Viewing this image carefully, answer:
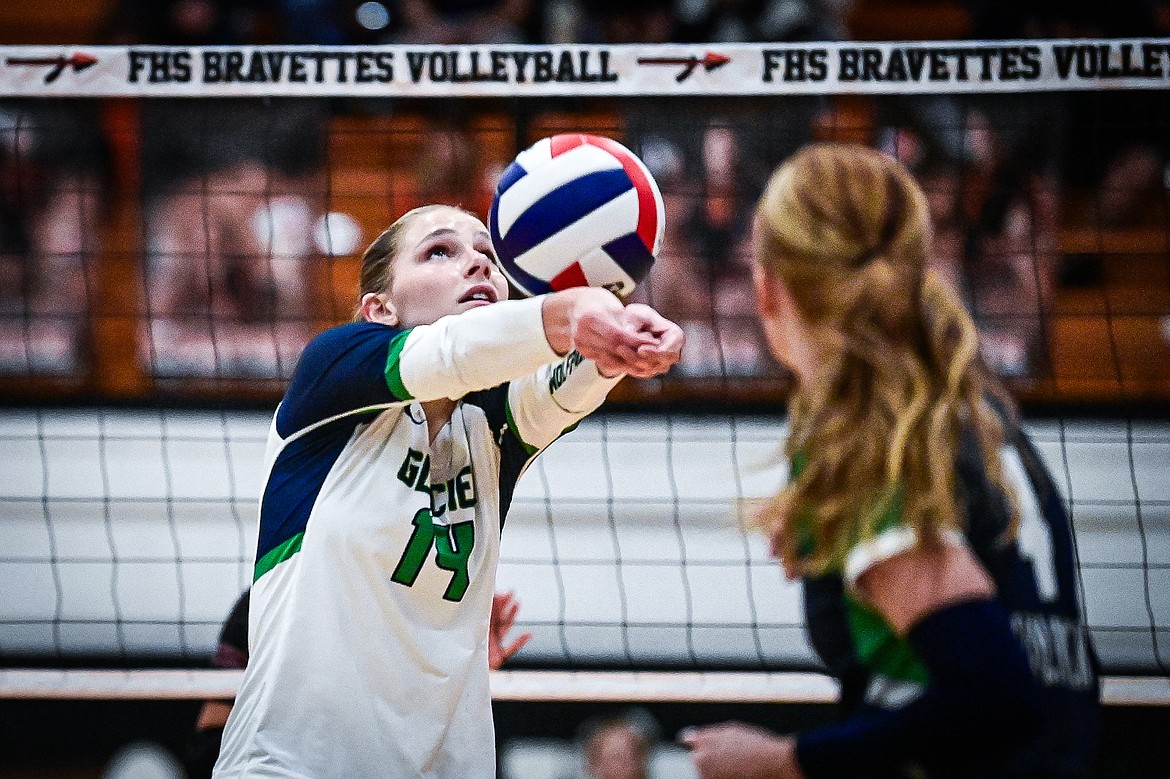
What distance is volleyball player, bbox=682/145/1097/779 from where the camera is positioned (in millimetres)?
1648

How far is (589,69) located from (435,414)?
1.97m

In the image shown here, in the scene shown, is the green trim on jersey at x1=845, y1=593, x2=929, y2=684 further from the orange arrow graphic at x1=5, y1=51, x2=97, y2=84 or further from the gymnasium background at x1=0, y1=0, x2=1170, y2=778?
the orange arrow graphic at x1=5, y1=51, x2=97, y2=84

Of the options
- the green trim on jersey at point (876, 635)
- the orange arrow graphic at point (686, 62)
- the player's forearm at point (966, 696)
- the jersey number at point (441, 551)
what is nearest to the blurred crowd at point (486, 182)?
the orange arrow graphic at point (686, 62)

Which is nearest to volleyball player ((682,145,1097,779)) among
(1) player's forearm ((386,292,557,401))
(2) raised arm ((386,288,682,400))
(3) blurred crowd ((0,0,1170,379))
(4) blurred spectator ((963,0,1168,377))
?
(2) raised arm ((386,288,682,400))

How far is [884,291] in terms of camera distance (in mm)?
1754

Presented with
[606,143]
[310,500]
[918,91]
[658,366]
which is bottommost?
[310,500]

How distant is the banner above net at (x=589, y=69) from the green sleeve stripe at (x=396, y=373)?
206 cm

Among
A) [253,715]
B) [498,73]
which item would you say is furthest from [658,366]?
[498,73]

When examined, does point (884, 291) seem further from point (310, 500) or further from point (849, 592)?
point (310, 500)

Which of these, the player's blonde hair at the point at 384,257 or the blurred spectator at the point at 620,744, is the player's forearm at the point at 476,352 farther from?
the blurred spectator at the point at 620,744

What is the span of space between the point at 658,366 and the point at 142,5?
6760 millimetres

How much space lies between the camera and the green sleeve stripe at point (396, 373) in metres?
2.34

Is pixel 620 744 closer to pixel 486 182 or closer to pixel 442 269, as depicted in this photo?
pixel 442 269

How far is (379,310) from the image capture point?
281cm
